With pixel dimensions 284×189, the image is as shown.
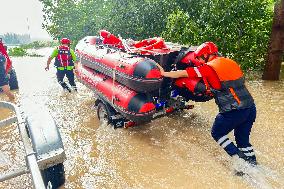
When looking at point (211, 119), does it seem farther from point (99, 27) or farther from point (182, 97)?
point (99, 27)

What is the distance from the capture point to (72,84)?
10.0 metres

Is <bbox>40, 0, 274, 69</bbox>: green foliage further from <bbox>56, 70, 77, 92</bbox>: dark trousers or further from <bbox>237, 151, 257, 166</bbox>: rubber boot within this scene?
<bbox>237, 151, 257, 166</bbox>: rubber boot

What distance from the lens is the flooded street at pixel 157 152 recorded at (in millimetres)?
4457

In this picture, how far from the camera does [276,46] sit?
9414mm

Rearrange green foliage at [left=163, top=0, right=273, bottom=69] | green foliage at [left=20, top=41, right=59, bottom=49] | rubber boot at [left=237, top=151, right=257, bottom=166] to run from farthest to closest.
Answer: green foliage at [left=20, top=41, right=59, bottom=49] → green foliage at [left=163, top=0, right=273, bottom=69] → rubber boot at [left=237, top=151, right=257, bottom=166]

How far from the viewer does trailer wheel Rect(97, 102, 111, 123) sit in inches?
260

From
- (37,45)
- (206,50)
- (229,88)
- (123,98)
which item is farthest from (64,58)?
(37,45)

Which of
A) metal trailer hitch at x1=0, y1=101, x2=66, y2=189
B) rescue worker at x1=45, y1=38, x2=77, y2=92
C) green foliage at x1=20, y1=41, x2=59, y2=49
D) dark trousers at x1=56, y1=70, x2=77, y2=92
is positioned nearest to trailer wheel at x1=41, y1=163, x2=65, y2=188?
metal trailer hitch at x1=0, y1=101, x2=66, y2=189

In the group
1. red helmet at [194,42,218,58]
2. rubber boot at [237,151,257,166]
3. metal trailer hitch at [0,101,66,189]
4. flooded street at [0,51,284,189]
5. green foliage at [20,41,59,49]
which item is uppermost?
red helmet at [194,42,218,58]

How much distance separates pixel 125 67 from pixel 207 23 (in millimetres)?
6003

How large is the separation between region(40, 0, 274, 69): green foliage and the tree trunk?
92 centimetres

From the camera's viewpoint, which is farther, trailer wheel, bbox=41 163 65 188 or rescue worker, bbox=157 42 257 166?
rescue worker, bbox=157 42 257 166

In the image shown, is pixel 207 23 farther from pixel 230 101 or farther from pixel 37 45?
pixel 37 45

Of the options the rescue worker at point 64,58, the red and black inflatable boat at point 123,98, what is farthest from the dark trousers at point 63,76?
the red and black inflatable boat at point 123,98
